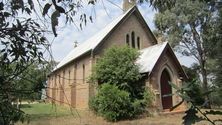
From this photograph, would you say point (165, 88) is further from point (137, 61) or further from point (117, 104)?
point (117, 104)

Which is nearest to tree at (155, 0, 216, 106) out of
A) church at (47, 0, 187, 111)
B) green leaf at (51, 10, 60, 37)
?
church at (47, 0, 187, 111)

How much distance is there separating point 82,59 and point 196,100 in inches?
1333

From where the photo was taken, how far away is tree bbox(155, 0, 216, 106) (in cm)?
4338

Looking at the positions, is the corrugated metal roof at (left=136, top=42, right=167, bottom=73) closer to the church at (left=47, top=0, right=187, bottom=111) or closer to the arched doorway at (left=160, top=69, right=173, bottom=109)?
the church at (left=47, top=0, right=187, bottom=111)

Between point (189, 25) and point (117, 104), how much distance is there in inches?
1031

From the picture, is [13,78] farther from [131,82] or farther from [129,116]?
[131,82]

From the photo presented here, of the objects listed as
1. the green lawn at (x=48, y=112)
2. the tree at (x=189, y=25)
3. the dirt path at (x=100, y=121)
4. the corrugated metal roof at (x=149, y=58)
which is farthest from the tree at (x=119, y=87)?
the tree at (x=189, y=25)

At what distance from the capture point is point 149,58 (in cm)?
2956

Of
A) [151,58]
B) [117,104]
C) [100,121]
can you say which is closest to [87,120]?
[100,121]

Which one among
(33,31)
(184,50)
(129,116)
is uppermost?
(184,50)

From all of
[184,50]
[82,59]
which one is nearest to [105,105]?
[82,59]

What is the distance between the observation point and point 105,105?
2502 centimetres

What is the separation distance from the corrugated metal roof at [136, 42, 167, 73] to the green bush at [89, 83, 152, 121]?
2936 millimetres

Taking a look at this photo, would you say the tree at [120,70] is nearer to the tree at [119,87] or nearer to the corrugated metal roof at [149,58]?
the tree at [119,87]
